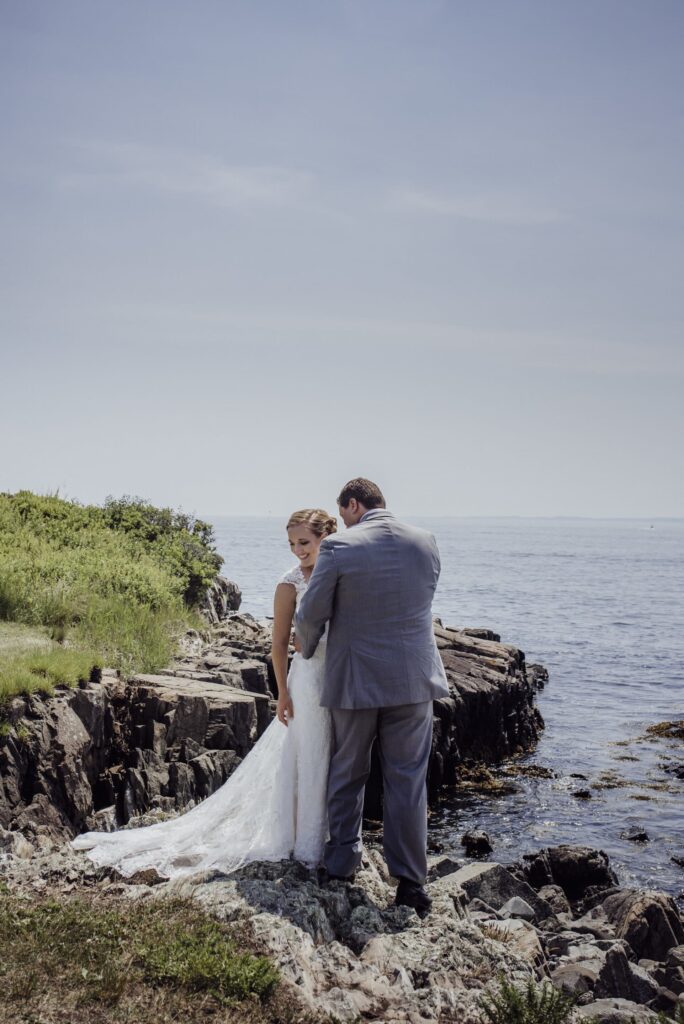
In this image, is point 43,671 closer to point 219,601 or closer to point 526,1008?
point 526,1008

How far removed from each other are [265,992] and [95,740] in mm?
5098

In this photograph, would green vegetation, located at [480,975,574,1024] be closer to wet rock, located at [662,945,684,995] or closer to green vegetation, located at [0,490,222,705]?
wet rock, located at [662,945,684,995]

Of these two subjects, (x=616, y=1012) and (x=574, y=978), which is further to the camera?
(x=574, y=978)

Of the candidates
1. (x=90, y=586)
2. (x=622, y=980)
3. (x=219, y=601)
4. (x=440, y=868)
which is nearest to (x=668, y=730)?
(x=219, y=601)

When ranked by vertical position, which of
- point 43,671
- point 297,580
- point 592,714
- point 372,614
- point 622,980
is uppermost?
point 297,580

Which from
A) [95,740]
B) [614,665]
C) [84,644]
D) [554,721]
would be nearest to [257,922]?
[95,740]

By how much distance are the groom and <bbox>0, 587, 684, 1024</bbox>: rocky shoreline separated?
42 cm

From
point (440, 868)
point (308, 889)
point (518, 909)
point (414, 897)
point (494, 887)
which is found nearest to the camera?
point (308, 889)

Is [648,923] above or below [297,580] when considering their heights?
below

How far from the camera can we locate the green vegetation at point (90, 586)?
10562mm

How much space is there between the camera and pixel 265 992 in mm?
4957

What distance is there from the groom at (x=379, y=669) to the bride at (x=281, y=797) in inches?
6.9

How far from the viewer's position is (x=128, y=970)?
4949 mm

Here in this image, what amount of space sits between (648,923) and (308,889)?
5086mm
